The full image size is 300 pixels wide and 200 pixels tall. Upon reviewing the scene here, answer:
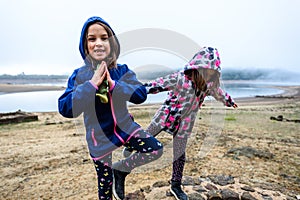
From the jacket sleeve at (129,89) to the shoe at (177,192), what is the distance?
1622 mm

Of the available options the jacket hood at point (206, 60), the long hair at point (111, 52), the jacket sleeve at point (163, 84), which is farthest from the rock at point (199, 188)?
the long hair at point (111, 52)

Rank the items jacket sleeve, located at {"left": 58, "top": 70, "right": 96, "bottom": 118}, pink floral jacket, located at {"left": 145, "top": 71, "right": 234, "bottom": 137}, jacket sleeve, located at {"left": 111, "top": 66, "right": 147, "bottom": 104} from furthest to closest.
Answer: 1. pink floral jacket, located at {"left": 145, "top": 71, "right": 234, "bottom": 137}
2. jacket sleeve, located at {"left": 111, "top": 66, "right": 147, "bottom": 104}
3. jacket sleeve, located at {"left": 58, "top": 70, "right": 96, "bottom": 118}

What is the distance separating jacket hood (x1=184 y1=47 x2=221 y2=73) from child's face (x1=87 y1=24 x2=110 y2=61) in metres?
0.91

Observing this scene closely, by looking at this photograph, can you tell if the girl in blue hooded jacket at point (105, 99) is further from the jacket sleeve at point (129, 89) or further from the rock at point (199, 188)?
the rock at point (199, 188)

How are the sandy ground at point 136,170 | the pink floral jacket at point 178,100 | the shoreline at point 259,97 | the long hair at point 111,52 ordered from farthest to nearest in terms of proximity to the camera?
the shoreline at point 259,97, the sandy ground at point 136,170, the pink floral jacket at point 178,100, the long hair at point 111,52

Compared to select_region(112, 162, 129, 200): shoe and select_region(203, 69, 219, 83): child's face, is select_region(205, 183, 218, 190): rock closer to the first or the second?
select_region(112, 162, 129, 200): shoe

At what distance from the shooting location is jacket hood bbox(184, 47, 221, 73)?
7.93 ft

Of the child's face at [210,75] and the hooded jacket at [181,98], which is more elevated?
the child's face at [210,75]

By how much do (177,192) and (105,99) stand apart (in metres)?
1.86

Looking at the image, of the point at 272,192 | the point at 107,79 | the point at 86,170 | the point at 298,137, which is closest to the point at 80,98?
the point at 107,79

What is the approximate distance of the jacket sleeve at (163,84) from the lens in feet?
8.00

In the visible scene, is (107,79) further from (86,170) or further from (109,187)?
(86,170)

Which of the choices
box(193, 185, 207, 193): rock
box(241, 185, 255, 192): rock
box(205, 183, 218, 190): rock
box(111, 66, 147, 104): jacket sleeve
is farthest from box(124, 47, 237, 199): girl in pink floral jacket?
box(241, 185, 255, 192): rock

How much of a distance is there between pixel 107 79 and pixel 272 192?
2.88m
